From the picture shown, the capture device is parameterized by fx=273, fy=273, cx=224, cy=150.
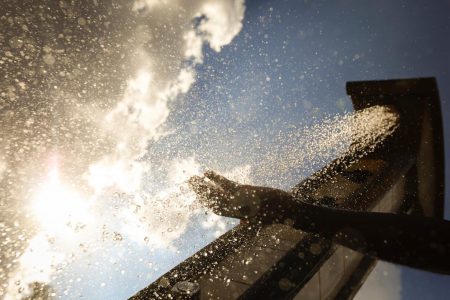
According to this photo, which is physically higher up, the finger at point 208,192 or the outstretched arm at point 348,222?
the finger at point 208,192

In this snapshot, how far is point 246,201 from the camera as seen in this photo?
2.21 metres

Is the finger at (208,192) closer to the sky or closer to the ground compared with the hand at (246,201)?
closer to the sky

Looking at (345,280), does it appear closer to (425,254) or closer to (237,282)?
(237,282)

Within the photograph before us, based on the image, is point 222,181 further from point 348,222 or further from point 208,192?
point 348,222

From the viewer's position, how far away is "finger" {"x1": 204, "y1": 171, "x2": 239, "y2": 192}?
225cm

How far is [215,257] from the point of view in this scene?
304 centimetres

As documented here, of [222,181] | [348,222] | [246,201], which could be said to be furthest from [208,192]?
[348,222]

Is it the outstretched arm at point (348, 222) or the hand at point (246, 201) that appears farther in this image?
the hand at point (246, 201)

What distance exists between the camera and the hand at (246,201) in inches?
86.4

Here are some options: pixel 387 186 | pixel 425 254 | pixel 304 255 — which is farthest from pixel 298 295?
pixel 387 186

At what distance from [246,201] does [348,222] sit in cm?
77

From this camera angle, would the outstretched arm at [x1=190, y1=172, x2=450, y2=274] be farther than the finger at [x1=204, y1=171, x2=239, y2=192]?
No

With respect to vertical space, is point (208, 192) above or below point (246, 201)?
above

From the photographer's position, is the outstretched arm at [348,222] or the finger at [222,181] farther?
the finger at [222,181]
